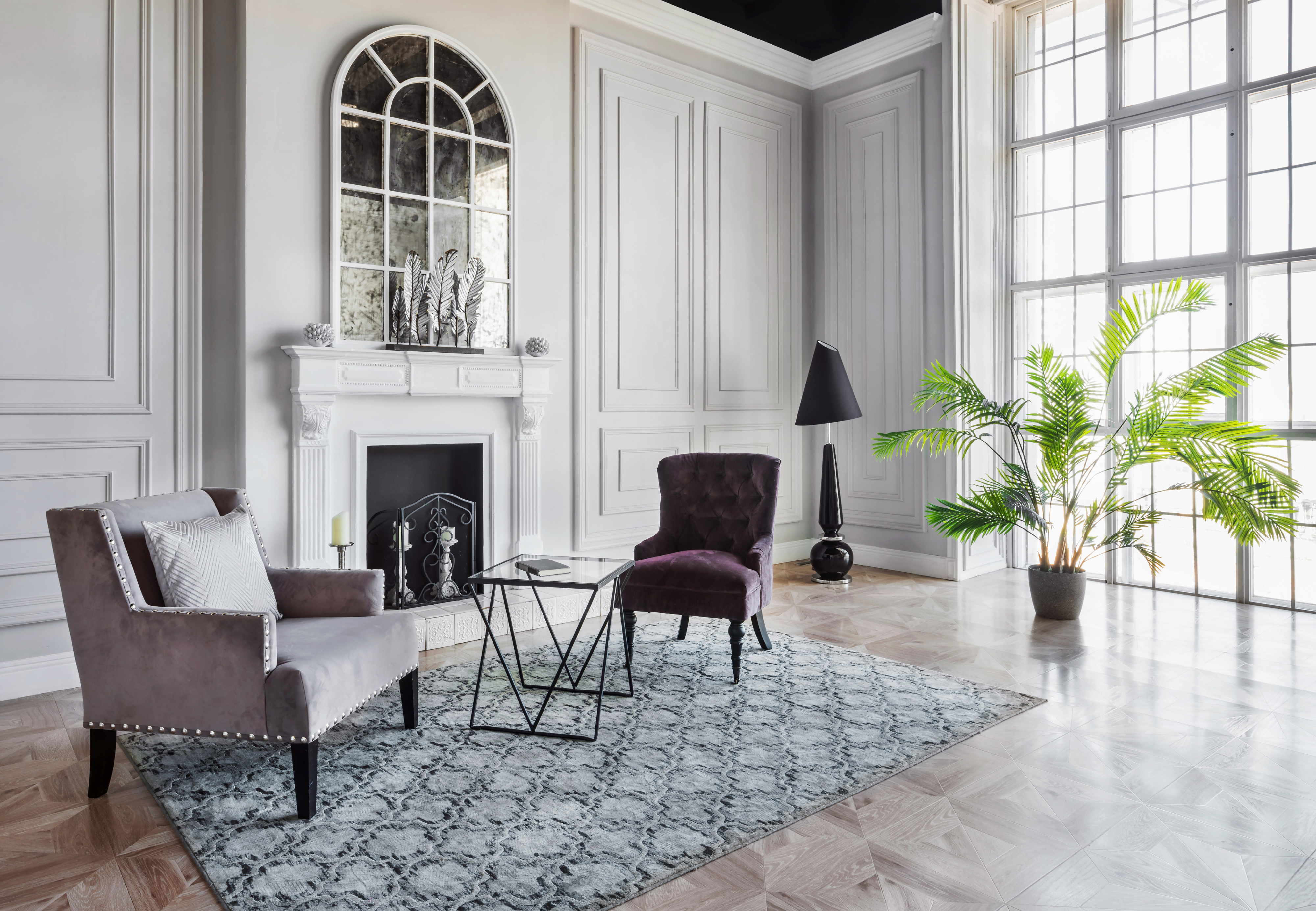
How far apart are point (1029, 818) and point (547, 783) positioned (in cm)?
130

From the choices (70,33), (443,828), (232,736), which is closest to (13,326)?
(70,33)

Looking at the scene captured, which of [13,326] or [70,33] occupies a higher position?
[70,33]

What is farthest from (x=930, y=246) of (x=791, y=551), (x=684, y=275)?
(x=791, y=551)

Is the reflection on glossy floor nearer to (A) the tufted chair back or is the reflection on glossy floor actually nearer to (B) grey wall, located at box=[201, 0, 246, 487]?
(A) the tufted chair back

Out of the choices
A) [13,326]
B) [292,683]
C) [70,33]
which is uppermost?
[70,33]

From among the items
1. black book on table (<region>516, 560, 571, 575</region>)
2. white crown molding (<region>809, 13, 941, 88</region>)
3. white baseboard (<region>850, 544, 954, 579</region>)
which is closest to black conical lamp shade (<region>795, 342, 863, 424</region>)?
white baseboard (<region>850, 544, 954, 579</region>)

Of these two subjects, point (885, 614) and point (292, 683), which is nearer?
point (292, 683)

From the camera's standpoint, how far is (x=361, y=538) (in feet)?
13.2

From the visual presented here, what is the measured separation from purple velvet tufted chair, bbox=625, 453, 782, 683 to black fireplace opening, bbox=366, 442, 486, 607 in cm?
99

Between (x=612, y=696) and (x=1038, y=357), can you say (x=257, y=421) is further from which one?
(x=1038, y=357)

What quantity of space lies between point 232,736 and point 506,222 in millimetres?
2950

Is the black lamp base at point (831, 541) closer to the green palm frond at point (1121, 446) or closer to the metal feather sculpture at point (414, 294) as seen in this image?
the green palm frond at point (1121, 446)

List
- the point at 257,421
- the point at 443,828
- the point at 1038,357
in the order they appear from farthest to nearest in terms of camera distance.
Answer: the point at 1038,357 → the point at 257,421 → the point at 443,828

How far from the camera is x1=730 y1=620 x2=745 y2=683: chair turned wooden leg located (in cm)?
342
